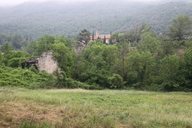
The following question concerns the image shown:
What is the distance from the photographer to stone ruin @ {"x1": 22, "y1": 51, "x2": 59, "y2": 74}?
122 ft

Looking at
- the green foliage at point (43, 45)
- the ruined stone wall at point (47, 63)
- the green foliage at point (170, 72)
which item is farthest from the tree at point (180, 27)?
the ruined stone wall at point (47, 63)

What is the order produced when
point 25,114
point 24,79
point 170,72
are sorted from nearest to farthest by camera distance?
1. point 25,114
2. point 24,79
3. point 170,72

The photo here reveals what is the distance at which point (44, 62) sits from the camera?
37.7 metres

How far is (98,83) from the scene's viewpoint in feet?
126

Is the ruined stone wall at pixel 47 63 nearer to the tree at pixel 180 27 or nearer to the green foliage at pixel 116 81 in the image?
the green foliage at pixel 116 81

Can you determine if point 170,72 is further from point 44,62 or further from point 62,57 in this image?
point 44,62

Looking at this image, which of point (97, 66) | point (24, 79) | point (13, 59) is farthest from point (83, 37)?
point (24, 79)

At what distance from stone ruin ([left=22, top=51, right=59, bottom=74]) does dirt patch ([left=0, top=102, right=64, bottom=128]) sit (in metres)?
28.4

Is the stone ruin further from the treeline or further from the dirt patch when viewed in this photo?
the dirt patch

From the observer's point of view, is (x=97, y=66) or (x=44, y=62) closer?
(x=44, y=62)

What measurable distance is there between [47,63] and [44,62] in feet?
2.14

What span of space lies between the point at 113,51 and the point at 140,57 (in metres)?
8.44

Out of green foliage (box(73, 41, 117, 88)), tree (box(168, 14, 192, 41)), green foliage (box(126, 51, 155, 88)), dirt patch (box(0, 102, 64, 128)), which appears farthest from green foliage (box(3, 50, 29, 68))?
tree (box(168, 14, 192, 41))

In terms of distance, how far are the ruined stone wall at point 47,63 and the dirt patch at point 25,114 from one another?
28559mm
